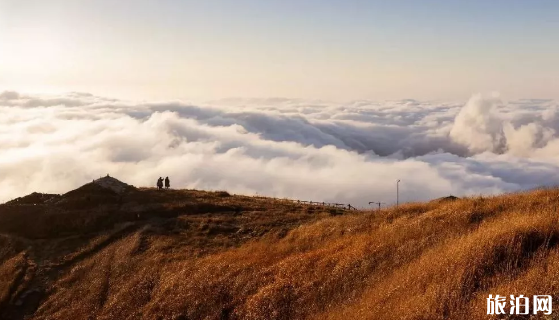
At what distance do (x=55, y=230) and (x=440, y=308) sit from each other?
33.2 meters

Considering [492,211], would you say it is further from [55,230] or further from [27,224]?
[27,224]

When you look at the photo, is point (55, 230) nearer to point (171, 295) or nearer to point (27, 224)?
A: point (27, 224)

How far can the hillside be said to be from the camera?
15.9 m

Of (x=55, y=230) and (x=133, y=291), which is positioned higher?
(x=55, y=230)

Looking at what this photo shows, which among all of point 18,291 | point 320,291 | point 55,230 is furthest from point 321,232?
point 55,230

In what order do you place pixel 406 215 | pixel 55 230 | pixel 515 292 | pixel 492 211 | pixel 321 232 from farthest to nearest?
pixel 55 230 → pixel 321 232 → pixel 406 215 → pixel 492 211 → pixel 515 292

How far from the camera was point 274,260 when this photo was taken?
24.5m

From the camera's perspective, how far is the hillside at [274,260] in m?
15.9

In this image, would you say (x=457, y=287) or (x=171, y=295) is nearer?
(x=457, y=287)

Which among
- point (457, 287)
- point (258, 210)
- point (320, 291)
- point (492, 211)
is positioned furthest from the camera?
point (258, 210)

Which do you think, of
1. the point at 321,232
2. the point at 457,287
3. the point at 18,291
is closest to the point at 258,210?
the point at 321,232

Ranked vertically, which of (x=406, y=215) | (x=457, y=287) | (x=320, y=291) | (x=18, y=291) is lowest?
(x=18, y=291)

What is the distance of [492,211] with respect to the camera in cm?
2262

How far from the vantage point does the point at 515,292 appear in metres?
13.8
